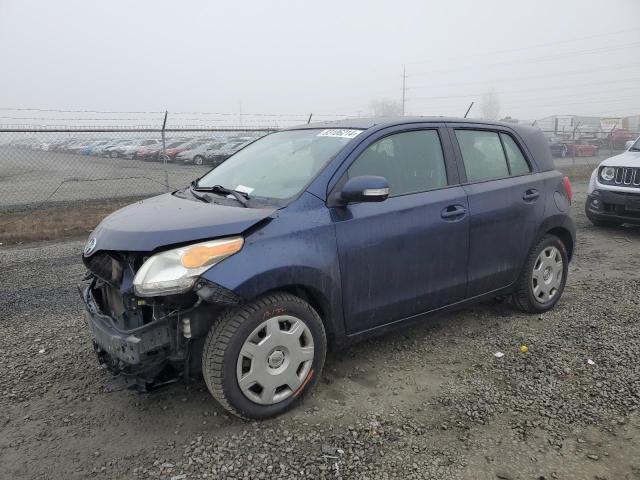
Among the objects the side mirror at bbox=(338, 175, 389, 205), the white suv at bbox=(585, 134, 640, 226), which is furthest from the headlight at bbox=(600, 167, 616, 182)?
the side mirror at bbox=(338, 175, 389, 205)

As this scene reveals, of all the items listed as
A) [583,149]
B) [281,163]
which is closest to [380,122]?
[281,163]

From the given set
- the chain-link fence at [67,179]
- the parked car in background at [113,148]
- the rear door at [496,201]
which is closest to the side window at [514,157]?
the rear door at [496,201]

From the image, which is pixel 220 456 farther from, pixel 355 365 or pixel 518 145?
pixel 518 145

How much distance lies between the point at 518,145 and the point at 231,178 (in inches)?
97.8

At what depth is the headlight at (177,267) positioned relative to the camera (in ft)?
8.49

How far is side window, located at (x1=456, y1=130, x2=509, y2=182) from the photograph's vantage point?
3896mm

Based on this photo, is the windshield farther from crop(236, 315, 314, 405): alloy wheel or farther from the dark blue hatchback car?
crop(236, 315, 314, 405): alloy wheel

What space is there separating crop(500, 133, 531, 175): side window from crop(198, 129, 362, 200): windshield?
1.57 meters

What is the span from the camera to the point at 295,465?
8.32 ft

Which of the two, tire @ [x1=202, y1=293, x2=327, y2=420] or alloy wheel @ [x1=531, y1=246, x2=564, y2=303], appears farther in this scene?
alloy wheel @ [x1=531, y1=246, x2=564, y2=303]

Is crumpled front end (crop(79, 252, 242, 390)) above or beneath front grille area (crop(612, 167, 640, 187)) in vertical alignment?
beneath

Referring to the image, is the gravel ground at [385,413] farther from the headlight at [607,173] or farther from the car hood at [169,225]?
the headlight at [607,173]

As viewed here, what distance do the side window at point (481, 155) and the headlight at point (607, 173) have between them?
461cm

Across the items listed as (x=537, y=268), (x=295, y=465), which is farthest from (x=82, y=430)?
(x=537, y=268)
